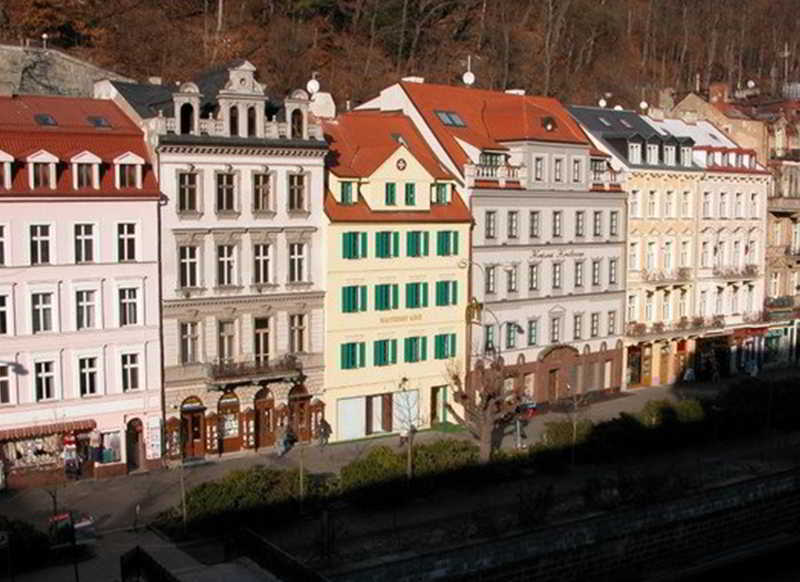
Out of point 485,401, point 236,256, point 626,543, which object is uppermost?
point 236,256

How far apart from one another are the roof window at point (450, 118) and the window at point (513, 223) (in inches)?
184

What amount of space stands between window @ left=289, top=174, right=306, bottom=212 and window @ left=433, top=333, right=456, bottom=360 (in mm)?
8551

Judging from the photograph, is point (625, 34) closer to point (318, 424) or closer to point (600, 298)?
point (600, 298)

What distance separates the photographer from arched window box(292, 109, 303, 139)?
139ft

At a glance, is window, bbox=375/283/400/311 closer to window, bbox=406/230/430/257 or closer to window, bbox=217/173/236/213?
window, bbox=406/230/430/257

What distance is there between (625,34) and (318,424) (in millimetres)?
70861

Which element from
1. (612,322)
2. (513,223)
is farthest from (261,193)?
(612,322)

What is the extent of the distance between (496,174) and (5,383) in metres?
22.1

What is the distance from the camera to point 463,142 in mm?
49219

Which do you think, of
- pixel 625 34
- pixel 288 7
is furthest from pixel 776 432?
pixel 625 34

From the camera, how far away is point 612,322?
182 ft

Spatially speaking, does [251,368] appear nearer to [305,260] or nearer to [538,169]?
[305,260]

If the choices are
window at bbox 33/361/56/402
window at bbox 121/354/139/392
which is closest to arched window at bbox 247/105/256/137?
window at bbox 121/354/139/392

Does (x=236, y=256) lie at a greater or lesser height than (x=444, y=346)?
greater
